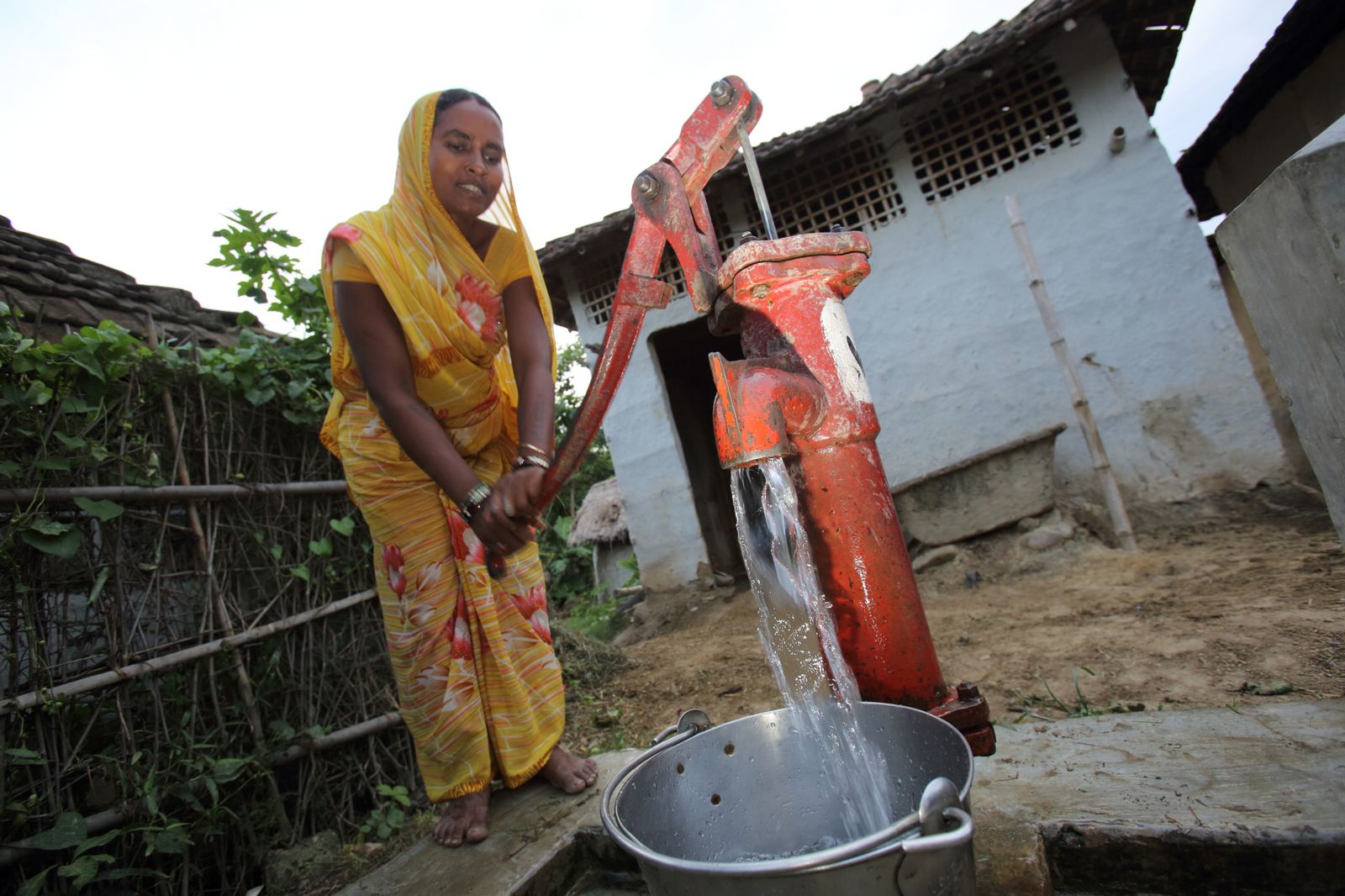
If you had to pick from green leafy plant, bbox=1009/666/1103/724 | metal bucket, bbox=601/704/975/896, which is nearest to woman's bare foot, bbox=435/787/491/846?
metal bucket, bbox=601/704/975/896

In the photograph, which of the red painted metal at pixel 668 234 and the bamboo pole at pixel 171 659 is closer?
the red painted metal at pixel 668 234

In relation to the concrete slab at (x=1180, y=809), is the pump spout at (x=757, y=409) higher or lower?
higher

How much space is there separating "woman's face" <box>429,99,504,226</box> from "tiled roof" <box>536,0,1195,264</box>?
2951 mm

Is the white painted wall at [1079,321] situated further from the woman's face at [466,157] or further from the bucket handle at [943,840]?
the bucket handle at [943,840]

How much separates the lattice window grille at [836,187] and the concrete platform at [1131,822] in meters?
4.85

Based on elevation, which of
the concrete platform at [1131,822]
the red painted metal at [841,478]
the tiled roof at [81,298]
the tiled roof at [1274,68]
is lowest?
the concrete platform at [1131,822]

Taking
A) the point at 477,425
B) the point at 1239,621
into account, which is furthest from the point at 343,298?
the point at 1239,621

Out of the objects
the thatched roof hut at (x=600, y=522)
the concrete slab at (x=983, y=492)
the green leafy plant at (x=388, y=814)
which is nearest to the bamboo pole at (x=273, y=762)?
the green leafy plant at (x=388, y=814)

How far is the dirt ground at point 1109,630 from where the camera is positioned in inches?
83.0

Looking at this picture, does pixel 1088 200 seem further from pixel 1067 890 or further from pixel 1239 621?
pixel 1067 890

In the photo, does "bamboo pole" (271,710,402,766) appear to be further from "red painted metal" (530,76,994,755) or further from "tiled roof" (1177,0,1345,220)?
"tiled roof" (1177,0,1345,220)

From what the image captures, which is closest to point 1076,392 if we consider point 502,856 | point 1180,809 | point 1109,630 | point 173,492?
point 1109,630

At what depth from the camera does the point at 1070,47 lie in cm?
495

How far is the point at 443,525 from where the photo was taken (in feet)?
6.01
